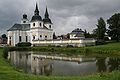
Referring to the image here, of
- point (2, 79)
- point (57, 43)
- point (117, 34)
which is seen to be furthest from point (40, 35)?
point (2, 79)

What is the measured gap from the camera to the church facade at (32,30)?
3661 inches

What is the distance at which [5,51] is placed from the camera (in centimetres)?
3519

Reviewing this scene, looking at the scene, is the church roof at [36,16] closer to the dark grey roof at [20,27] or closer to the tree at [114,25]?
the dark grey roof at [20,27]

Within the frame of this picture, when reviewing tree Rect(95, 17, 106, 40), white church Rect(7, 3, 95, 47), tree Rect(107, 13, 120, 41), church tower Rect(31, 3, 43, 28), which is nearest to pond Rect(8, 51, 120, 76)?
tree Rect(107, 13, 120, 41)

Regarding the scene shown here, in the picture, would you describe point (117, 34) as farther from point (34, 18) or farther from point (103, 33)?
point (34, 18)

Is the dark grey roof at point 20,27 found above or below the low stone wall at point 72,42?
above

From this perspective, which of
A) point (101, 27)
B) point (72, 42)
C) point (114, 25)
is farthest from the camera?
point (101, 27)

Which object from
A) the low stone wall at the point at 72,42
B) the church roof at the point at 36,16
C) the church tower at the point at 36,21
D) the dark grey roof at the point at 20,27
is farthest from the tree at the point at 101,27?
the dark grey roof at the point at 20,27

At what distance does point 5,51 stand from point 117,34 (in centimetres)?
4569

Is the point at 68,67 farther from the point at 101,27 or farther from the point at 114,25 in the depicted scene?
the point at 101,27

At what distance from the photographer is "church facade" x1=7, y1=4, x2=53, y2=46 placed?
305 feet

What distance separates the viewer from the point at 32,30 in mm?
94688

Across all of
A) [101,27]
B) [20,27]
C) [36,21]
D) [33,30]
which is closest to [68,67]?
[101,27]

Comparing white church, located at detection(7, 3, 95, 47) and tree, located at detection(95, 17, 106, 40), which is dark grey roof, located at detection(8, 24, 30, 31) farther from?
tree, located at detection(95, 17, 106, 40)
